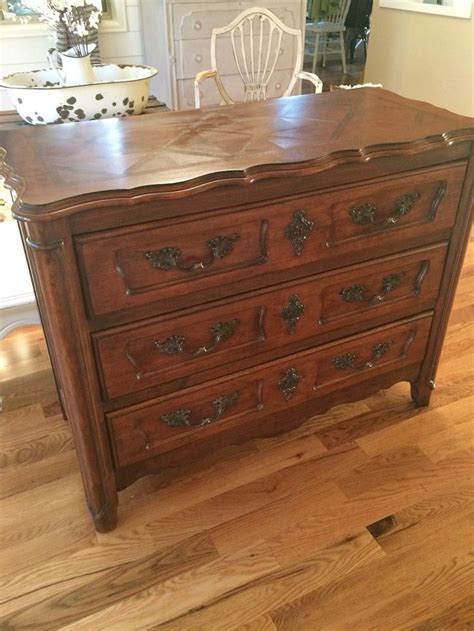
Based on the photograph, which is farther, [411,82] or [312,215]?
[411,82]

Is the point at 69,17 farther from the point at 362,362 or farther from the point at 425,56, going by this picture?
the point at 425,56

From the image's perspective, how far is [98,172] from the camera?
97 cm

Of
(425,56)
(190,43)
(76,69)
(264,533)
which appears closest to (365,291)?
(264,533)

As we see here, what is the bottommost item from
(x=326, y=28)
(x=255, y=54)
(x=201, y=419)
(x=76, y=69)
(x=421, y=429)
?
(x=421, y=429)

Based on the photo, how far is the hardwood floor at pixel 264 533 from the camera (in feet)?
3.80

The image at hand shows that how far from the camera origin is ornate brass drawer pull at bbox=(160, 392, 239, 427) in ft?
4.02

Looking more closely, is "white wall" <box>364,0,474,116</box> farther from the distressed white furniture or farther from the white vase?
the white vase

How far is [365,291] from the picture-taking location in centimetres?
132

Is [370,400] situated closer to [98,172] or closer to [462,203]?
[462,203]

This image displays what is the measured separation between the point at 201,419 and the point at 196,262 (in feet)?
1.43

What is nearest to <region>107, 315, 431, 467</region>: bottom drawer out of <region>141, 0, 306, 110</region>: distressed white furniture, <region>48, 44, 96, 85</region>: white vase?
<region>48, 44, 96, 85</region>: white vase

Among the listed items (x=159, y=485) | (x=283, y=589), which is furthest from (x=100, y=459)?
(x=283, y=589)

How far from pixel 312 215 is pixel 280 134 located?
22cm

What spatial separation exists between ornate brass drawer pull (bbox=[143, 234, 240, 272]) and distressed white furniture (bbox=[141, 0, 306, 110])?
5.81ft
